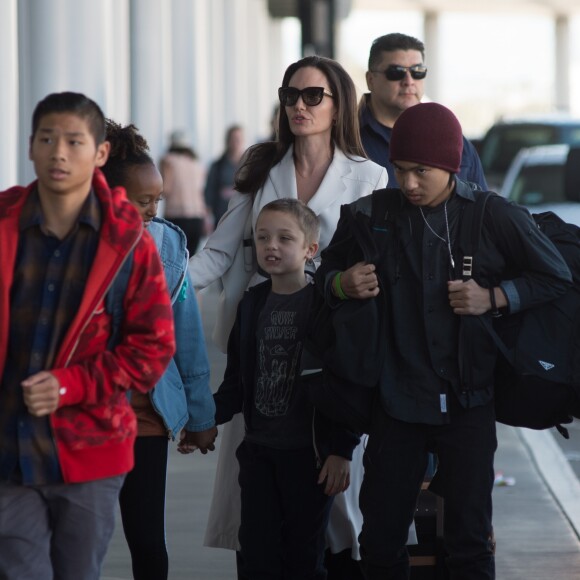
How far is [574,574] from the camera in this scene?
5.61 meters

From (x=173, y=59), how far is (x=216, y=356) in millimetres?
8597

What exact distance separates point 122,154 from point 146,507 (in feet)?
3.38

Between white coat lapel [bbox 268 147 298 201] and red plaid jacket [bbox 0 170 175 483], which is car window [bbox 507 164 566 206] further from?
red plaid jacket [bbox 0 170 175 483]

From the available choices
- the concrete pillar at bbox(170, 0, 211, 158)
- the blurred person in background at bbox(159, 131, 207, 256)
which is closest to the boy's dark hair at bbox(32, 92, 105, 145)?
the blurred person in background at bbox(159, 131, 207, 256)

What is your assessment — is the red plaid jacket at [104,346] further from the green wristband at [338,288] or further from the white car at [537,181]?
the white car at [537,181]

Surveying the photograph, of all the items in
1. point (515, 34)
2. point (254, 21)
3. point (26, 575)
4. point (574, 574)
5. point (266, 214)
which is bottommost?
point (574, 574)

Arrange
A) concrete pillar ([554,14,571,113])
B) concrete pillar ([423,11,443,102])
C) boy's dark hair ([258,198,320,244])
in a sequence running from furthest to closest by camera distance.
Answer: concrete pillar ([554,14,571,113])
concrete pillar ([423,11,443,102])
boy's dark hair ([258,198,320,244])

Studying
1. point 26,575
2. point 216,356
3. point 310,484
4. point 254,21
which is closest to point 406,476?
point 310,484

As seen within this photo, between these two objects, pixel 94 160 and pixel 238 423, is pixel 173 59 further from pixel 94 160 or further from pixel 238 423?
pixel 94 160

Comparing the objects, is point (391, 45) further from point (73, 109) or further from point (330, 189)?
point (73, 109)

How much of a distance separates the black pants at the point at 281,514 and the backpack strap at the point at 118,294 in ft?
3.79

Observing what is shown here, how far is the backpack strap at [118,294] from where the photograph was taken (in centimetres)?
Answer: 336

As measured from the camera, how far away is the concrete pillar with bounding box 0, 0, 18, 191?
7.45 meters

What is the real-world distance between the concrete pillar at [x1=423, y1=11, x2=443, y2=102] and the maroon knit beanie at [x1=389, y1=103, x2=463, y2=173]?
5317 cm
